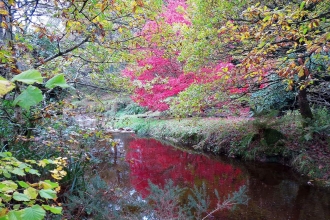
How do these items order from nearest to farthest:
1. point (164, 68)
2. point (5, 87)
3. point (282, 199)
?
point (5, 87), point (282, 199), point (164, 68)

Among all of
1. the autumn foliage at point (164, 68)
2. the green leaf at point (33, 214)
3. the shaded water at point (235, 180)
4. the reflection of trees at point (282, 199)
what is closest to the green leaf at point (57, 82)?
the green leaf at point (33, 214)

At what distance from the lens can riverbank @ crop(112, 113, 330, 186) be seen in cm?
721

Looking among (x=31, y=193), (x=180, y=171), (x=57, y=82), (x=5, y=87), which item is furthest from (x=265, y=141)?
(x=5, y=87)

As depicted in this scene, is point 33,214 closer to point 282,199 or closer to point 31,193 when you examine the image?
point 31,193

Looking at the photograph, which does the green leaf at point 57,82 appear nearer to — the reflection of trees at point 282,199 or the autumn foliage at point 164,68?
the autumn foliage at point 164,68

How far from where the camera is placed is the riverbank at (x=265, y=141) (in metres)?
7.21

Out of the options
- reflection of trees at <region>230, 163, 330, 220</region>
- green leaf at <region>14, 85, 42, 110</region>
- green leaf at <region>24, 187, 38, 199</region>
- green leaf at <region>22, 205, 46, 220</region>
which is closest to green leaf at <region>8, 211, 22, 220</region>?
green leaf at <region>22, 205, 46, 220</region>

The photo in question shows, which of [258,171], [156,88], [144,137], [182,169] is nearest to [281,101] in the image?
[258,171]

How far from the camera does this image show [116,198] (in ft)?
13.6

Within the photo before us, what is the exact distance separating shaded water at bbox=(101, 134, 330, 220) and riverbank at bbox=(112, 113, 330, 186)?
0.42 m

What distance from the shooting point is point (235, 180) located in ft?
23.1

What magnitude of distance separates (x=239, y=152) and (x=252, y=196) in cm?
362

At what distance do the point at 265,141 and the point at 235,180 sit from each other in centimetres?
248

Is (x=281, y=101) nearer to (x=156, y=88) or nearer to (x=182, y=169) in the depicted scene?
(x=182, y=169)
